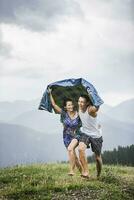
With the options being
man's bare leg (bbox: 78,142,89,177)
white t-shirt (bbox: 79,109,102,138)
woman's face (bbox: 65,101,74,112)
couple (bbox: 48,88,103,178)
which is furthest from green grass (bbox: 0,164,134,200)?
woman's face (bbox: 65,101,74,112)

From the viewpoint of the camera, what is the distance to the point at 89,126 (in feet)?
54.5

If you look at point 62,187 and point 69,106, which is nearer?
point 62,187

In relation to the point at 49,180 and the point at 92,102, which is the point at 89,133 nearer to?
the point at 92,102

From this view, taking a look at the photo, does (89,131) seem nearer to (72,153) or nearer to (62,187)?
(72,153)

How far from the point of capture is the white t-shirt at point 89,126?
16.5m

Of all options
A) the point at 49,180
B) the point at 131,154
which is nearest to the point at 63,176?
the point at 49,180

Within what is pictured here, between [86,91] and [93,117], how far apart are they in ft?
4.47

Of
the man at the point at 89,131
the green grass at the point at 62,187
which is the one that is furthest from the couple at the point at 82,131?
the green grass at the point at 62,187

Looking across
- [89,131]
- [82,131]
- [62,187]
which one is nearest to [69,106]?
[82,131]

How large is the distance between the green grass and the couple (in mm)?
629

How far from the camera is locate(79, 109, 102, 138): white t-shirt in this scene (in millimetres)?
16547

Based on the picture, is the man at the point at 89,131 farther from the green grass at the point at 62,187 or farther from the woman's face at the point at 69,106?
the green grass at the point at 62,187

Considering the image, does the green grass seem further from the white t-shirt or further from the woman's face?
the woman's face

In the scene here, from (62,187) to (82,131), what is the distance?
9.38ft
